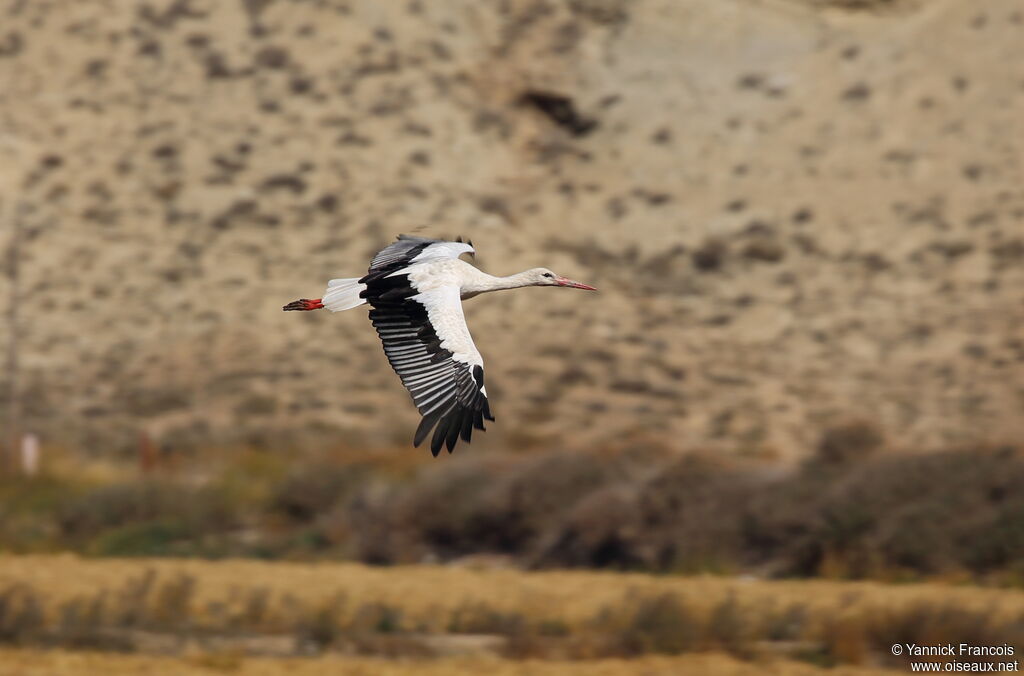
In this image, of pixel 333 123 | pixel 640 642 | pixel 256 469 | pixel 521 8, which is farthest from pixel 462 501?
pixel 521 8

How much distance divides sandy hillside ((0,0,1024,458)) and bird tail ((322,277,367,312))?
16.4 meters

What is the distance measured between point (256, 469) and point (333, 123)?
10.0 meters

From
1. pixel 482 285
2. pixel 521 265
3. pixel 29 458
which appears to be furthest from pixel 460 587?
pixel 482 285

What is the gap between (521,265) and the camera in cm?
3177

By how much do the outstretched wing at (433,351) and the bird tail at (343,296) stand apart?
76 millimetres

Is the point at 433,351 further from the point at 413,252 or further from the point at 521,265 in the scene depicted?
the point at 521,265

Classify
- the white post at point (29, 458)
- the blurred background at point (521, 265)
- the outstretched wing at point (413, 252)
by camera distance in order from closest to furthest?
the outstretched wing at point (413, 252) < the blurred background at point (521, 265) < the white post at point (29, 458)

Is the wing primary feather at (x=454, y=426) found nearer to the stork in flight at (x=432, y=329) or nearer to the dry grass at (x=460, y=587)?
the stork in flight at (x=432, y=329)

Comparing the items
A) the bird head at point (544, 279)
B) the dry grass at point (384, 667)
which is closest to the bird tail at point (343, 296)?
the bird head at point (544, 279)

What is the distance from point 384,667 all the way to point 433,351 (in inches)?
284

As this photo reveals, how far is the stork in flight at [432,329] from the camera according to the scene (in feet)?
34.4

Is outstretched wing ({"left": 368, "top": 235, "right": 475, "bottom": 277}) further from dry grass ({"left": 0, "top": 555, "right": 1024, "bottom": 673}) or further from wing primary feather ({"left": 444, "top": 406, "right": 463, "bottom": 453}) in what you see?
dry grass ({"left": 0, "top": 555, "right": 1024, "bottom": 673})

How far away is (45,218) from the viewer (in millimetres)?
33938

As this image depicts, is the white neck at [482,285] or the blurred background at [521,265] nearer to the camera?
the white neck at [482,285]
